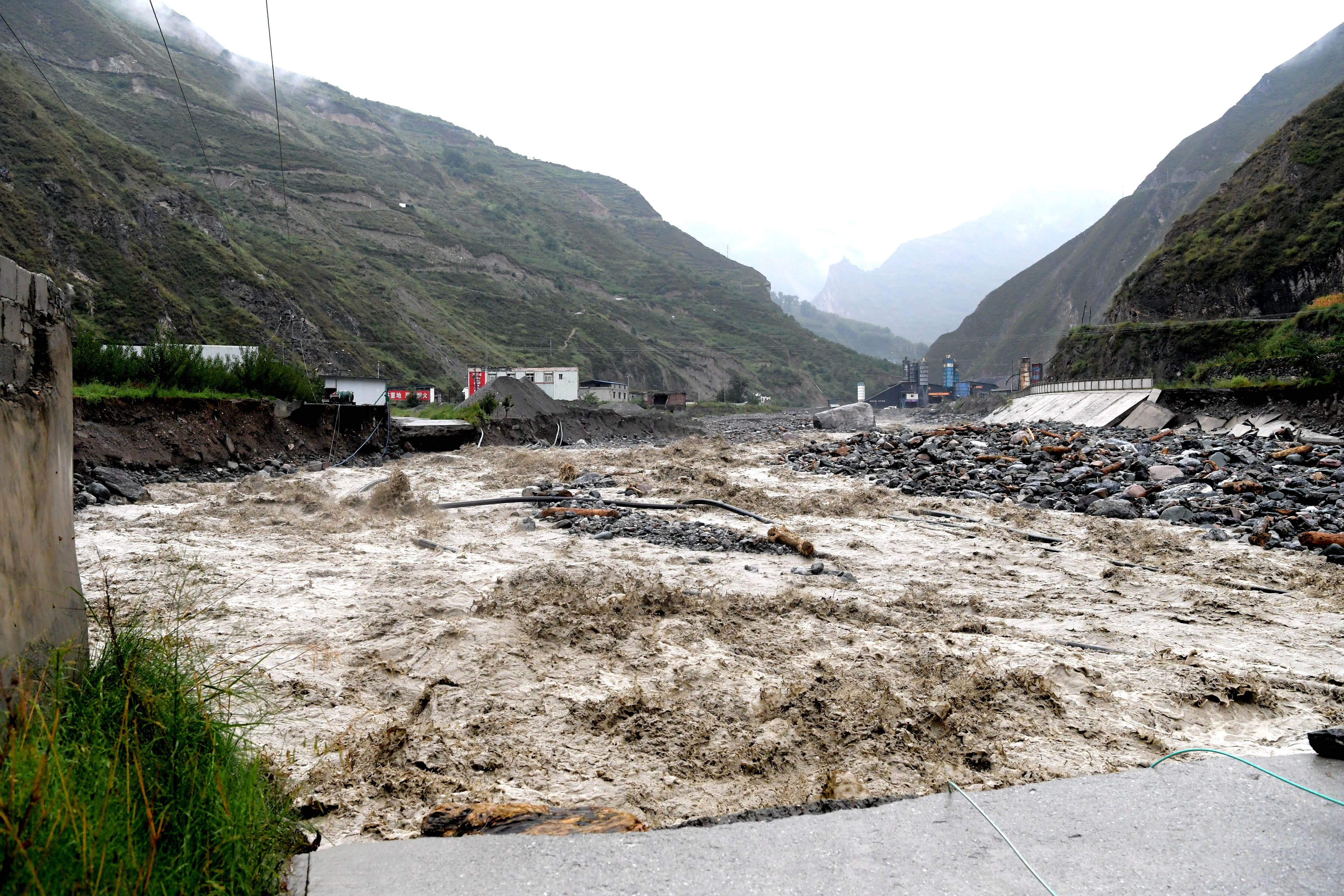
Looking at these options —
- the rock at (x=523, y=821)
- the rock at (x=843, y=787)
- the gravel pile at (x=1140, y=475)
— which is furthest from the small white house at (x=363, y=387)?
the rock at (x=843, y=787)

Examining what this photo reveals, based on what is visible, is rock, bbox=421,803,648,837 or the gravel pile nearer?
rock, bbox=421,803,648,837

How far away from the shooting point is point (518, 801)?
284 centimetres

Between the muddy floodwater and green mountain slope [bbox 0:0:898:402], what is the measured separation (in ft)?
110

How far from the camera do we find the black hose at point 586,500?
416 inches

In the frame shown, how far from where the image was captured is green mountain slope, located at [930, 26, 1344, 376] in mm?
99812

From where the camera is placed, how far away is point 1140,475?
12.2m

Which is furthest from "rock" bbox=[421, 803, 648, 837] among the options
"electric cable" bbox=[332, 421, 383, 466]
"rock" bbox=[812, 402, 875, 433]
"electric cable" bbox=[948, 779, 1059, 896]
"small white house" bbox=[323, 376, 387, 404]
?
"rock" bbox=[812, 402, 875, 433]

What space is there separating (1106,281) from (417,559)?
115505mm

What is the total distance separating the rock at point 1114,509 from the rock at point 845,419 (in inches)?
1013

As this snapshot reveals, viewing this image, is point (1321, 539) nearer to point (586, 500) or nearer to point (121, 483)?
point (586, 500)

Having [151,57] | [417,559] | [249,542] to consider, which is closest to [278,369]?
[249,542]

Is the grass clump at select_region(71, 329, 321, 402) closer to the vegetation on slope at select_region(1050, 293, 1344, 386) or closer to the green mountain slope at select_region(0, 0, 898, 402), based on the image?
the green mountain slope at select_region(0, 0, 898, 402)

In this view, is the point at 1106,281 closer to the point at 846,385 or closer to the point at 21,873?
the point at 846,385

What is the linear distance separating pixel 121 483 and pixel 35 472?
10026 mm
